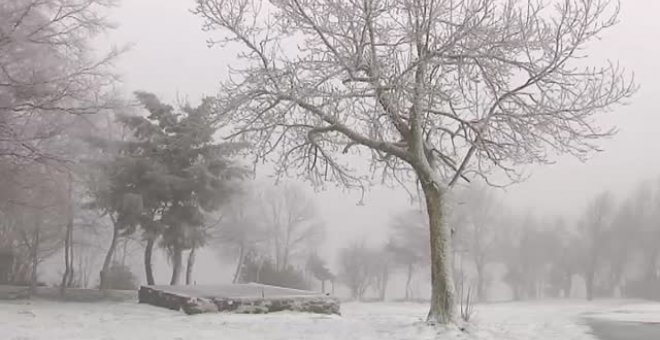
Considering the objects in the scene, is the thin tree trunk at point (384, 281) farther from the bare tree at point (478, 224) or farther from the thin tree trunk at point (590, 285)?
the thin tree trunk at point (590, 285)

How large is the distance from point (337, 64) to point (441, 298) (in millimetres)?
5319

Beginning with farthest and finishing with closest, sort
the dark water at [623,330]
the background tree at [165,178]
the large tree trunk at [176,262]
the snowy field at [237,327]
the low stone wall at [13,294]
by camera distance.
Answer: the large tree trunk at [176,262], the background tree at [165,178], the low stone wall at [13,294], the dark water at [623,330], the snowy field at [237,327]

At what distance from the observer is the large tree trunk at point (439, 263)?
13.5 meters

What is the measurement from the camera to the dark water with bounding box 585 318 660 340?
12.2m

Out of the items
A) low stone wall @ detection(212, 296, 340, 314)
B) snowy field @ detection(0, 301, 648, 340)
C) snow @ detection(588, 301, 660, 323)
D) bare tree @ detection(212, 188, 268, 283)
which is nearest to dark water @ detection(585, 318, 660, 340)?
snowy field @ detection(0, 301, 648, 340)

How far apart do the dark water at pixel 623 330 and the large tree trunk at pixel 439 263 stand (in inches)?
114

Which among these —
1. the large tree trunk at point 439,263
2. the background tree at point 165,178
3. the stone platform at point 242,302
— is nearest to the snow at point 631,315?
the large tree trunk at point 439,263

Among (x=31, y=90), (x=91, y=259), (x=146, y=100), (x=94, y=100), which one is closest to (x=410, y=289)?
(x=91, y=259)

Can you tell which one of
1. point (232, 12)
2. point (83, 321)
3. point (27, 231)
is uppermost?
point (232, 12)

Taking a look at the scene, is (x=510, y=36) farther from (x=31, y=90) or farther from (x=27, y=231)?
(x=27, y=231)

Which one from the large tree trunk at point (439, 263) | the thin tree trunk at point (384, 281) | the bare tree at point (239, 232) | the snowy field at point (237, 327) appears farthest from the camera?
the thin tree trunk at point (384, 281)

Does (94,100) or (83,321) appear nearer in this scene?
(83,321)

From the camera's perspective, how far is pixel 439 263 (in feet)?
45.5

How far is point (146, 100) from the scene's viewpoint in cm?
2584
